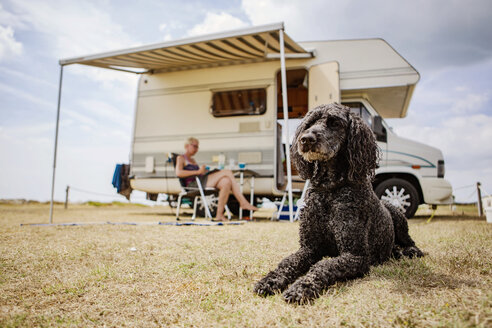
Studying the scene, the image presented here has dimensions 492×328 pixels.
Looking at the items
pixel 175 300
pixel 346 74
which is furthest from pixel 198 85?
pixel 175 300

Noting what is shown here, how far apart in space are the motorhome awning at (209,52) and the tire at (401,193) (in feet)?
9.46

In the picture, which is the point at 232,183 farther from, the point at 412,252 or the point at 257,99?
the point at 412,252

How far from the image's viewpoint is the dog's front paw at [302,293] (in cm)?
152

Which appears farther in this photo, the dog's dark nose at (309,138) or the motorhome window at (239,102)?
the motorhome window at (239,102)

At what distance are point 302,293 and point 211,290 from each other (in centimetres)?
52

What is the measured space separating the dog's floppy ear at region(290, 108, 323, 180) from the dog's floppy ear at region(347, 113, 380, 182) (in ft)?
0.71

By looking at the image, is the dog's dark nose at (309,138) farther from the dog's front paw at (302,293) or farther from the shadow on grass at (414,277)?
the shadow on grass at (414,277)

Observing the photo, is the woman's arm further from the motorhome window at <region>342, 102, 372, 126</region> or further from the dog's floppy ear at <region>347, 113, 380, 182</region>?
the dog's floppy ear at <region>347, 113, 380, 182</region>

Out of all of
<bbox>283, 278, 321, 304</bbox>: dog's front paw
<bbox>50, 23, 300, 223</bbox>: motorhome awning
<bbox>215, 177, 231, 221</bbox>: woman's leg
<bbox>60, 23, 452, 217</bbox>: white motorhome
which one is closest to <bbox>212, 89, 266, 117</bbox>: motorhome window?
<bbox>60, 23, 452, 217</bbox>: white motorhome

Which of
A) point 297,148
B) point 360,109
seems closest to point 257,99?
point 360,109

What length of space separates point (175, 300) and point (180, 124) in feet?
19.9

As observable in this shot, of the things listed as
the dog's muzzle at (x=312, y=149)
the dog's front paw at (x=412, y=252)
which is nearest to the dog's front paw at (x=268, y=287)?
the dog's muzzle at (x=312, y=149)

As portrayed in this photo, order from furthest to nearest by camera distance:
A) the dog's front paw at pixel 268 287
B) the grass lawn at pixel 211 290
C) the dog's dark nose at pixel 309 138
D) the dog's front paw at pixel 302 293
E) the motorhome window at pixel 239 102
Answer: the motorhome window at pixel 239 102 → the dog's dark nose at pixel 309 138 → the dog's front paw at pixel 268 287 → the dog's front paw at pixel 302 293 → the grass lawn at pixel 211 290

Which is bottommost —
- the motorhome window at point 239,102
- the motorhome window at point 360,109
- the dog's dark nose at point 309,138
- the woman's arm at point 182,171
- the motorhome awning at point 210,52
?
the dog's dark nose at point 309,138
